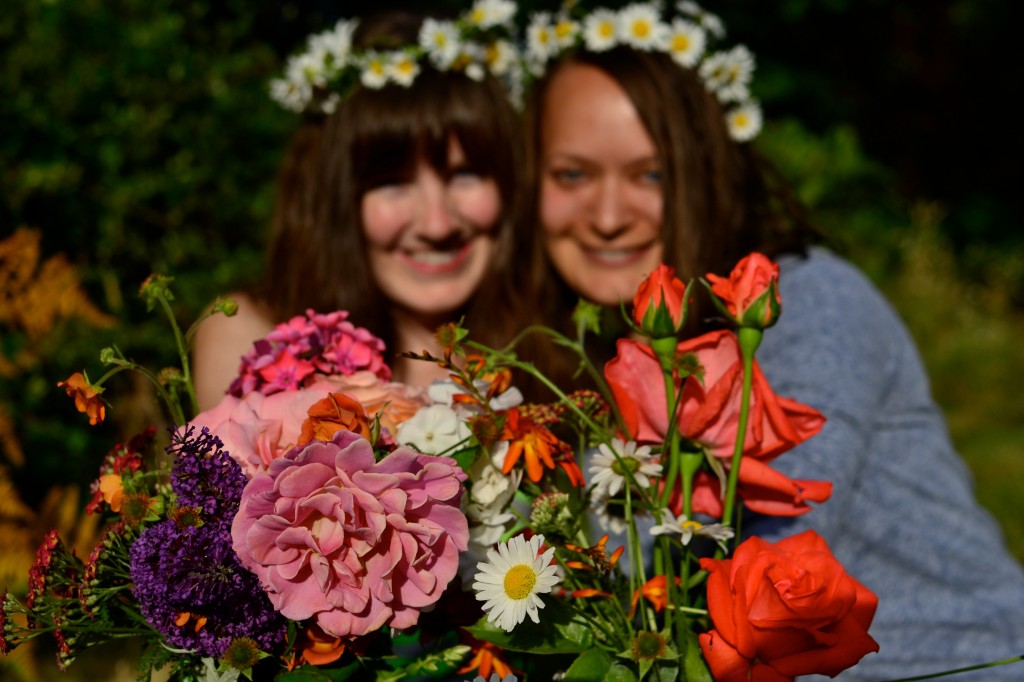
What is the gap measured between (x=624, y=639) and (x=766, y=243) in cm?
150

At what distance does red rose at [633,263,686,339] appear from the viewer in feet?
2.62

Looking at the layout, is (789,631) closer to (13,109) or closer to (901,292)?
(13,109)

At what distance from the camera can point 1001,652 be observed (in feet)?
5.72

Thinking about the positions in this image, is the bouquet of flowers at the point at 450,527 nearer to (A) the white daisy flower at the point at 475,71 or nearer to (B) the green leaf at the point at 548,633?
(B) the green leaf at the point at 548,633

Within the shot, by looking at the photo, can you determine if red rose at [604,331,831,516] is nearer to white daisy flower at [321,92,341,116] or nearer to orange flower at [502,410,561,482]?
orange flower at [502,410,561,482]

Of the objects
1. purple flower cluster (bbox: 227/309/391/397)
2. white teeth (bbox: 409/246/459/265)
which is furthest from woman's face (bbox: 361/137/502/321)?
purple flower cluster (bbox: 227/309/391/397)

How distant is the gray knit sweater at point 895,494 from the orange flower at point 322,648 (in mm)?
900

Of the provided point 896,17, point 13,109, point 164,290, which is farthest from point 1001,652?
point 896,17

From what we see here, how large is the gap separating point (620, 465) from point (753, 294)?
20cm

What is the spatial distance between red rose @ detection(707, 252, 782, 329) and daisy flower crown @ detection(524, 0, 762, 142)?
1365 mm

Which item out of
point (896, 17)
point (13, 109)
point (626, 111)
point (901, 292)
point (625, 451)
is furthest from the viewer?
point (896, 17)

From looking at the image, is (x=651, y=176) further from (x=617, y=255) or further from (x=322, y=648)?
(x=322, y=648)

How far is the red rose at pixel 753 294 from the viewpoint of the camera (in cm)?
81

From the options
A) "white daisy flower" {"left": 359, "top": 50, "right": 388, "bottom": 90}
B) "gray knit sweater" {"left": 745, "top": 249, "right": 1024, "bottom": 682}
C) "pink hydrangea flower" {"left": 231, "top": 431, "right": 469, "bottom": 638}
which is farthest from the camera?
"white daisy flower" {"left": 359, "top": 50, "right": 388, "bottom": 90}
